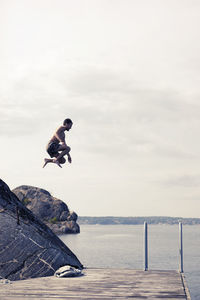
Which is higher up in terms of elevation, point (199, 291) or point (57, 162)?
point (57, 162)

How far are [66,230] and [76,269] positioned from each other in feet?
327

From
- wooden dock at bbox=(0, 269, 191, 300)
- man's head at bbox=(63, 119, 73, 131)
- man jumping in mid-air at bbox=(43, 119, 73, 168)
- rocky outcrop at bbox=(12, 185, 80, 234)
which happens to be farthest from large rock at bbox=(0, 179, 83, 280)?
rocky outcrop at bbox=(12, 185, 80, 234)

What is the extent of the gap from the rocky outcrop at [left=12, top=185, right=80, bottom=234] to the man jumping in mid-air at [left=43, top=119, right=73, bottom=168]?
307 ft

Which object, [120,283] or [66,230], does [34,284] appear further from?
[66,230]

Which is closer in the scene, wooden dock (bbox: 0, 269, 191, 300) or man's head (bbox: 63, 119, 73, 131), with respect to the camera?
wooden dock (bbox: 0, 269, 191, 300)

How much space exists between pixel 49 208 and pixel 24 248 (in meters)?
100

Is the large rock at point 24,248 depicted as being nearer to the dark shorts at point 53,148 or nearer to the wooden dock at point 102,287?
the wooden dock at point 102,287

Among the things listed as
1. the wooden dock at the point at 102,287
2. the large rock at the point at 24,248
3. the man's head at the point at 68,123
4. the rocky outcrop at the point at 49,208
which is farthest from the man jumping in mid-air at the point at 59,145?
the rocky outcrop at the point at 49,208

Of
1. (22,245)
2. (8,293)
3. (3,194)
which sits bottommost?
(8,293)

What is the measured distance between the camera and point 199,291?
30.3 m

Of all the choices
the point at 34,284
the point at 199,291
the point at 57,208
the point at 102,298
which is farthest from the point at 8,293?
the point at 57,208

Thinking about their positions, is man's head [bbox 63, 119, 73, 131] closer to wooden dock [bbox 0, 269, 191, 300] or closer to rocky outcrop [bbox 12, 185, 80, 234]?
wooden dock [bbox 0, 269, 191, 300]

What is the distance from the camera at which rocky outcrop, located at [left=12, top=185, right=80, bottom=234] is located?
361 ft

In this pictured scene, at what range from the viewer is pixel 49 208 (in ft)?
370
